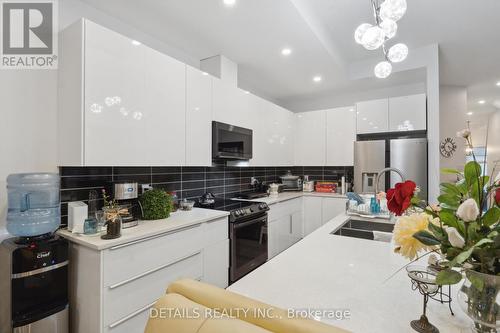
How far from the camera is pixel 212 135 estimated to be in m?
2.54

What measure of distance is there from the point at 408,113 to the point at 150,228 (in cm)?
349

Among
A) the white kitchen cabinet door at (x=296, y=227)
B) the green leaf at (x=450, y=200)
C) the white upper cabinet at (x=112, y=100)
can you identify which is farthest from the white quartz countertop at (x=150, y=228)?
the white kitchen cabinet door at (x=296, y=227)

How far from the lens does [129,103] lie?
177 centimetres

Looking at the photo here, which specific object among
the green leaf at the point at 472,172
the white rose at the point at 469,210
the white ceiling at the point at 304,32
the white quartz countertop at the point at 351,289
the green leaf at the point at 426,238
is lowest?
the white quartz countertop at the point at 351,289

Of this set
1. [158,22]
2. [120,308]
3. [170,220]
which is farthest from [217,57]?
[120,308]

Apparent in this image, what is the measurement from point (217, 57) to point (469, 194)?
9.27ft

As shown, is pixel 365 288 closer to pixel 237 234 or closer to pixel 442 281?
pixel 442 281

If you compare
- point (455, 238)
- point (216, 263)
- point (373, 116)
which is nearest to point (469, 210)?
point (455, 238)

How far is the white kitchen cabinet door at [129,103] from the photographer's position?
157cm

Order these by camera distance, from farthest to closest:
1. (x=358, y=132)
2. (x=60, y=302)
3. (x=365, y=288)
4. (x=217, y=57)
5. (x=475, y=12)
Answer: (x=358, y=132)
(x=217, y=57)
(x=475, y=12)
(x=60, y=302)
(x=365, y=288)

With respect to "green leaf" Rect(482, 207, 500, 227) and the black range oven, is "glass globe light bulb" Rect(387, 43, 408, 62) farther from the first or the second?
the black range oven

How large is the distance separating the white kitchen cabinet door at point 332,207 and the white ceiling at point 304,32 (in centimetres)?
187

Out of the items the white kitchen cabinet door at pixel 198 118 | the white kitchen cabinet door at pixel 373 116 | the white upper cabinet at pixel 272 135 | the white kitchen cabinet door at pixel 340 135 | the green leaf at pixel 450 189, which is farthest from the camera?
the white kitchen cabinet door at pixel 340 135

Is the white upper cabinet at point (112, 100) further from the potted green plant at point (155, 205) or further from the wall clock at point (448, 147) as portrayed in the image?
the wall clock at point (448, 147)
